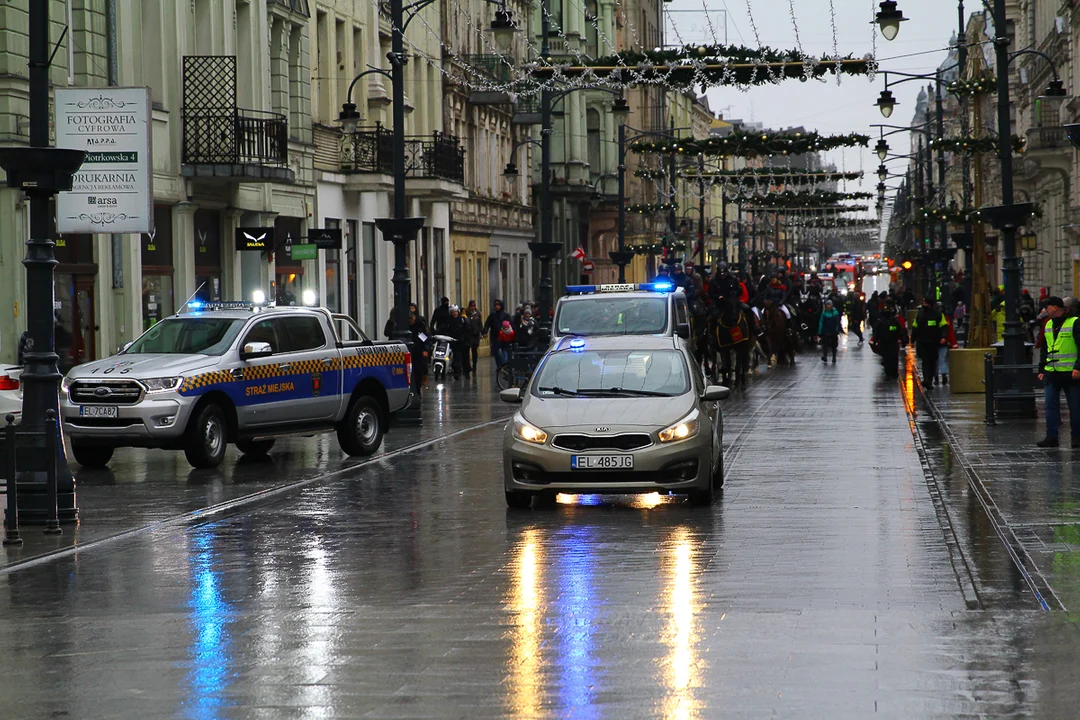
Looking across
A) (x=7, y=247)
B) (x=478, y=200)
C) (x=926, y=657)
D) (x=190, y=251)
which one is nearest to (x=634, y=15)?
(x=478, y=200)

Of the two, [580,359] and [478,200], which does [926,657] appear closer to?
[580,359]

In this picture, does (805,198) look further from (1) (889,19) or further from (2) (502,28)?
(1) (889,19)

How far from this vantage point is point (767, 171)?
179 ft

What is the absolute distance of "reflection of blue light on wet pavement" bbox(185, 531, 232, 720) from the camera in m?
7.97

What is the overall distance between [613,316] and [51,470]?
1444cm

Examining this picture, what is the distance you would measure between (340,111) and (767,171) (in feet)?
50.7

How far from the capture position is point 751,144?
39.1 meters

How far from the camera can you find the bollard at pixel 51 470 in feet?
46.6

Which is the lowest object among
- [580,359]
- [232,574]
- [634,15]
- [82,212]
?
[232,574]

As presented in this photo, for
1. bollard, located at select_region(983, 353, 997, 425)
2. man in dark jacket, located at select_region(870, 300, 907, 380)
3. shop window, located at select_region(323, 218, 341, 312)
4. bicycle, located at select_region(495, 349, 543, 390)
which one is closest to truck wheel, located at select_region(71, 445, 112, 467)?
bollard, located at select_region(983, 353, 997, 425)

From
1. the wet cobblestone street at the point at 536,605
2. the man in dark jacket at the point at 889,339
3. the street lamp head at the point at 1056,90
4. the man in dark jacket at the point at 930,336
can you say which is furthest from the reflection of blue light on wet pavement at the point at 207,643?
the man in dark jacket at the point at 889,339

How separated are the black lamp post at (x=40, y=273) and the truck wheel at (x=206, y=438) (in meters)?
4.93

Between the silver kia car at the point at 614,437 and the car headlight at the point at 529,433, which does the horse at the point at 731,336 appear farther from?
the car headlight at the point at 529,433

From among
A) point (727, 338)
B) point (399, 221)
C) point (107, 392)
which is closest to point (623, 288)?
point (399, 221)
